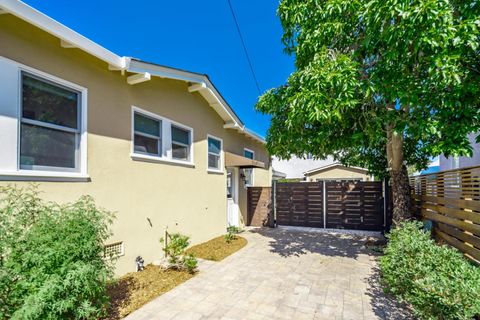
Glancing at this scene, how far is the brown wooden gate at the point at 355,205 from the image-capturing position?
34.8 feet

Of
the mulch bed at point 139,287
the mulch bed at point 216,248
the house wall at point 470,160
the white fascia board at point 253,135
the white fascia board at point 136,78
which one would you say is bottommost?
the mulch bed at point 216,248

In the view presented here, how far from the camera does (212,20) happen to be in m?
10.3

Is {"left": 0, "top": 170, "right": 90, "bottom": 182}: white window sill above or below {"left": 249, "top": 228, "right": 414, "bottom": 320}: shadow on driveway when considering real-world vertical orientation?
above

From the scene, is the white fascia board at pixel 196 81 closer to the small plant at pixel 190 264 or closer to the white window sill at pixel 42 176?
the white window sill at pixel 42 176

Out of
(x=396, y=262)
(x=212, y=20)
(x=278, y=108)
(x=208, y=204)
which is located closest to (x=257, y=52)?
(x=212, y=20)

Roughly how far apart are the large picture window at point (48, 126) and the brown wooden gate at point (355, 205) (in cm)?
1008

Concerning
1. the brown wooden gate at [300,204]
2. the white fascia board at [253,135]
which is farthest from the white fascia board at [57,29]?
the brown wooden gate at [300,204]

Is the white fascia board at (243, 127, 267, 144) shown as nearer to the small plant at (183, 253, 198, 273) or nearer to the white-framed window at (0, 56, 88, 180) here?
the small plant at (183, 253, 198, 273)

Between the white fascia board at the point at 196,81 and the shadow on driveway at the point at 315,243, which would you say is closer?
the white fascia board at the point at 196,81

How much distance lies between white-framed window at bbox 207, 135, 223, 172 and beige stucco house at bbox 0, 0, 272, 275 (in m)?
0.08

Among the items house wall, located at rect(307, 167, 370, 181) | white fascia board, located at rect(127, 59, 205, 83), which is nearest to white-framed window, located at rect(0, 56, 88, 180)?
white fascia board, located at rect(127, 59, 205, 83)

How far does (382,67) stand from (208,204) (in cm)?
675

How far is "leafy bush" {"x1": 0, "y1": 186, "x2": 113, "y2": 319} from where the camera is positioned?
3.01 metres

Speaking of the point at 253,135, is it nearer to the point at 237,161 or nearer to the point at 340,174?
the point at 237,161
